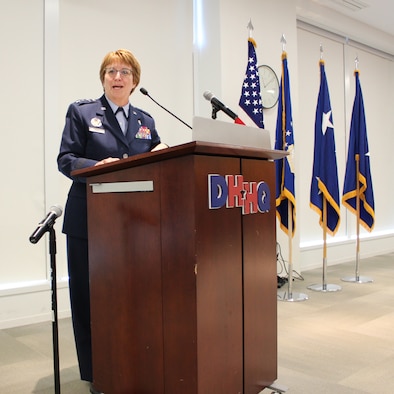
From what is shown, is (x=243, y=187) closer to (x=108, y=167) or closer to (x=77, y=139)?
(x=108, y=167)

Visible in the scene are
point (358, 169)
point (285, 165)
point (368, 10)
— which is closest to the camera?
point (285, 165)

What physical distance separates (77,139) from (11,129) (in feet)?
5.63

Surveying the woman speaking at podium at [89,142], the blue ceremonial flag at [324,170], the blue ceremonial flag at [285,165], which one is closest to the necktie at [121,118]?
the woman speaking at podium at [89,142]

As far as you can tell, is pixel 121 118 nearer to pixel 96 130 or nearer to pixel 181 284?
pixel 96 130

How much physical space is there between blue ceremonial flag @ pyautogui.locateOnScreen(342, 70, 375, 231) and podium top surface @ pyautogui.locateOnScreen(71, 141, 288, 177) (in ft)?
11.3

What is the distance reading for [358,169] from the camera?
488cm

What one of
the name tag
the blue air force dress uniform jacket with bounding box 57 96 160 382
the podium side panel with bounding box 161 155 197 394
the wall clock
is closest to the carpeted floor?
the blue air force dress uniform jacket with bounding box 57 96 160 382

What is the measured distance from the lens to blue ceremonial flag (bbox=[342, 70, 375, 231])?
15.9 ft

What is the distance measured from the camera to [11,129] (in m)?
3.31

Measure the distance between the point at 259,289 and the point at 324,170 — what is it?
3.06m

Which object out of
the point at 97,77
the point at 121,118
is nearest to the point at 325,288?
the point at 97,77

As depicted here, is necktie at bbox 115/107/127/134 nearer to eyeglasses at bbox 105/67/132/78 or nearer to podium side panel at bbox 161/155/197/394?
eyeglasses at bbox 105/67/132/78

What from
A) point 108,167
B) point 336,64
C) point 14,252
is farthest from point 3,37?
point 336,64

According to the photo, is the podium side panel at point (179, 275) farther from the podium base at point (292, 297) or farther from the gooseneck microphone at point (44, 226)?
the podium base at point (292, 297)
